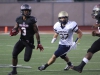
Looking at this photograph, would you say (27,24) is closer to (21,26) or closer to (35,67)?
(21,26)

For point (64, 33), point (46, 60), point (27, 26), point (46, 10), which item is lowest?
point (46, 10)

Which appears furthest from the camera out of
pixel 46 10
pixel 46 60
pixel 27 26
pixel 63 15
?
pixel 46 10

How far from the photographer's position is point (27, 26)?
8984 millimetres

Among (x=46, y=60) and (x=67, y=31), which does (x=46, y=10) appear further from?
(x=67, y=31)

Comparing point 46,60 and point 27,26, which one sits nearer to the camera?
point 27,26

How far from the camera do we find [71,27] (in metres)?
9.20

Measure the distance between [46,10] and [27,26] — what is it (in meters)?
17.3

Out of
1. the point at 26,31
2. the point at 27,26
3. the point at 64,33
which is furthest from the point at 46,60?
the point at 27,26

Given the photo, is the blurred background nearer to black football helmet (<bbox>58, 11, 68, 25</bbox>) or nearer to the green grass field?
the green grass field

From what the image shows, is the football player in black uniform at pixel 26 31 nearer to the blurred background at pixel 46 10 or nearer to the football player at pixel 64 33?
the football player at pixel 64 33

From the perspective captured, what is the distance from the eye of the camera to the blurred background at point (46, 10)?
2612 cm

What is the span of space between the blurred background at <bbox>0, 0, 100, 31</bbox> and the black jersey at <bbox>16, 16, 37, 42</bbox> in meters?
17.1

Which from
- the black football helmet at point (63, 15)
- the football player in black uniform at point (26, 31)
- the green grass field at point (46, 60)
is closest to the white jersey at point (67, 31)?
the black football helmet at point (63, 15)

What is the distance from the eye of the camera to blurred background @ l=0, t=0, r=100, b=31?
→ 26125 mm
